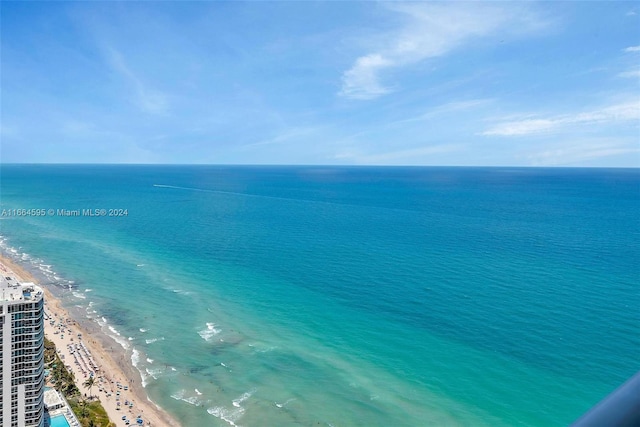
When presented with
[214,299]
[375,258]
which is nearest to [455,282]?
[375,258]

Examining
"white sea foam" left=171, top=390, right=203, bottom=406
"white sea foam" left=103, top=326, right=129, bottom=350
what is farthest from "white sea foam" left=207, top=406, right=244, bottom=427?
"white sea foam" left=103, top=326, right=129, bottom=350

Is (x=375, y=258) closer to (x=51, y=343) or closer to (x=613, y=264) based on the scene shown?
(x=613, y=264)

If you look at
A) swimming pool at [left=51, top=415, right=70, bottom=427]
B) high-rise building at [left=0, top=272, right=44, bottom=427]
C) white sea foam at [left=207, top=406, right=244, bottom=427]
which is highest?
high-rise building at [left=0, top=272, right=44, bottom=427]

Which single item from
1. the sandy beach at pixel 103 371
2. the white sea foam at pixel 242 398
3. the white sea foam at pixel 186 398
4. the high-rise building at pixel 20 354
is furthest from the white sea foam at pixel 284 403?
the high-rise building at pixel 20 354

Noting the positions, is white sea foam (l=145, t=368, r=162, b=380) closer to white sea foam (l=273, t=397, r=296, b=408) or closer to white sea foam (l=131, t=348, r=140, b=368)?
white sea foam (l=131, t=348, r=140, b=368)

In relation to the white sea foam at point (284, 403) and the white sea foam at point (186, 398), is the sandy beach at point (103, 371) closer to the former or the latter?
the white sea foam at point (186, 398)

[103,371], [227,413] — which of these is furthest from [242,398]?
[103,371]

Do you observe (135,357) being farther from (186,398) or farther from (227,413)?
(227,413)
